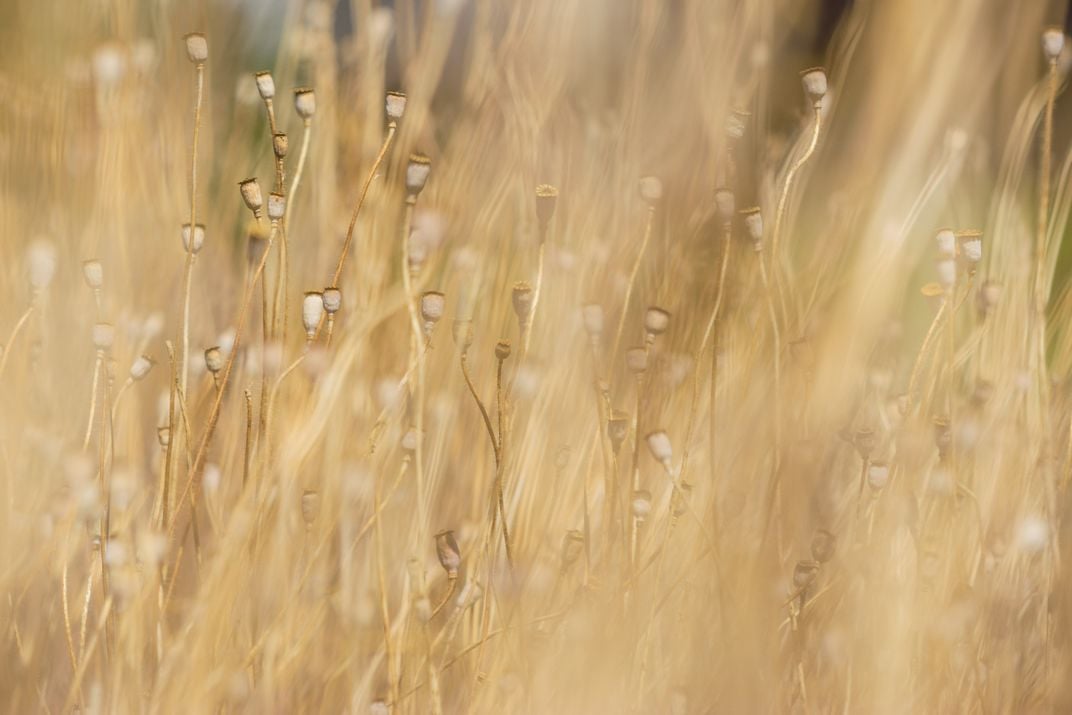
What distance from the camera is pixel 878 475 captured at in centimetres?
102

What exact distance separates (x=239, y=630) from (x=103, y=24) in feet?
3.15

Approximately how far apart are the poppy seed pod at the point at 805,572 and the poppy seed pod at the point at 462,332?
0.38 m

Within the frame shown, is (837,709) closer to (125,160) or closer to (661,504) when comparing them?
(661,504)

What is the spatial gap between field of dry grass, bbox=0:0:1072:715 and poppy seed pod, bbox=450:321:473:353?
0.02 metres

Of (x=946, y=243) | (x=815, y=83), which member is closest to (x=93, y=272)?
(x=815, y=83)

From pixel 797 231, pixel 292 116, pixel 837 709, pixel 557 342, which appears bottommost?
pixel 837 709

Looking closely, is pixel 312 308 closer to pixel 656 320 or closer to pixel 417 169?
pixel 417 169

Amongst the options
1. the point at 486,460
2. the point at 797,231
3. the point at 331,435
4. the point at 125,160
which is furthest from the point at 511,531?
the point at 797,231

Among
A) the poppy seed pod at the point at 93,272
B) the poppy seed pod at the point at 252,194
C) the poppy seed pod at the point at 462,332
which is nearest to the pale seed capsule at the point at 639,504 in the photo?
the poppy seed pod at the point at 462,332

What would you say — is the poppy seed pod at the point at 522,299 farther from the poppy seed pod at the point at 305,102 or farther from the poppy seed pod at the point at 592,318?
the poppy seed pod at the point at 305,102

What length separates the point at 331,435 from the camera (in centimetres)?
106

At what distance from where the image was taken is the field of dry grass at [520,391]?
3.13 ft

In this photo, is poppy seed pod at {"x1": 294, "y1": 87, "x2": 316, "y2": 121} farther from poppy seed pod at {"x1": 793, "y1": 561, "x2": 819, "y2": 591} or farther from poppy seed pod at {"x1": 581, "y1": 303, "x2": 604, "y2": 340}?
poppy seed pod at {"x1": 793, "y1": 561, "x2": 819, "y2": 591}

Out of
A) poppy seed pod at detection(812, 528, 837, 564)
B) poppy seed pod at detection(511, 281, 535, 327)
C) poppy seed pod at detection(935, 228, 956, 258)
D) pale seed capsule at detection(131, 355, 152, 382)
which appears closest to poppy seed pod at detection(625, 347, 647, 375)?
poppy seed pod at detection(511, 281, 535, 327)
